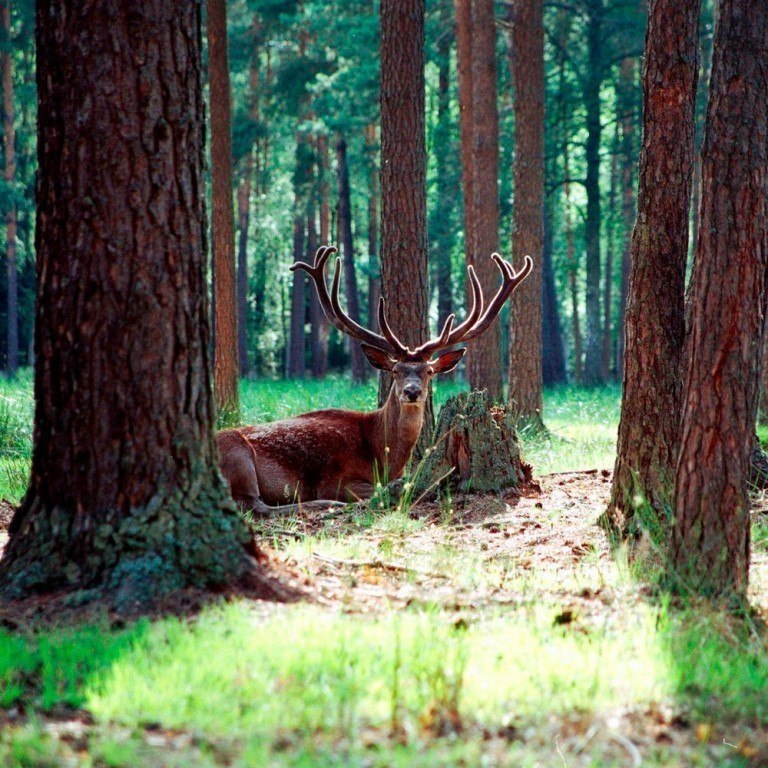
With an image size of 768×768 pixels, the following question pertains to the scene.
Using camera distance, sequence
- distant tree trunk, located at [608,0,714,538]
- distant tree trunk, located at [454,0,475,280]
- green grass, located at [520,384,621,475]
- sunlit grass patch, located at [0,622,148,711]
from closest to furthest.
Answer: sunlit grass patch, located at [0,622,148,711]
distant tree trunk, located at [608,0,714,538]
green grass, located at [520,384,621,475]
distant tree trunk, located at [454,0,475,280]

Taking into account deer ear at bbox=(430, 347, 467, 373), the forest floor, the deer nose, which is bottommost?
the forest floor

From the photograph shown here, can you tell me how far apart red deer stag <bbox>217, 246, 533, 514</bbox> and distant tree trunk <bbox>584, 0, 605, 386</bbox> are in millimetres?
19731

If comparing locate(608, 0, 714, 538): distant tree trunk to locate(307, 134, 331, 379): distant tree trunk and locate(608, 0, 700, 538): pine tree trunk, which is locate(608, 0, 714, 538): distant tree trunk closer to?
locate(608, 0, 700, 538): pine tree trunk

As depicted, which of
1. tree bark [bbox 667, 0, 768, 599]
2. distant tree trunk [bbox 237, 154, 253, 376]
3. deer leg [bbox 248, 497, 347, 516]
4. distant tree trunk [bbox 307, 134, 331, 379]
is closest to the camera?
tree bark [bbox 667, 0, 768, 599]

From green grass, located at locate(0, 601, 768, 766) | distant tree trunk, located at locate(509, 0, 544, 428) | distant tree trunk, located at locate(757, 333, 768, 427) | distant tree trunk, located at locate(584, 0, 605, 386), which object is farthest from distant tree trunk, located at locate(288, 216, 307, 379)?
green grass, located at locate(0, 601, 768, 766)

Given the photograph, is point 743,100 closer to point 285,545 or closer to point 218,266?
point 285,545

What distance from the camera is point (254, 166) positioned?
40906 millimetres

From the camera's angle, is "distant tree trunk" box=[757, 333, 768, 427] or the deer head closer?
the deer head

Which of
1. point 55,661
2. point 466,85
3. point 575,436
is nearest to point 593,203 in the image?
point 466,85

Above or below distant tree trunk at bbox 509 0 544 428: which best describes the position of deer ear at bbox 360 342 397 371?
below

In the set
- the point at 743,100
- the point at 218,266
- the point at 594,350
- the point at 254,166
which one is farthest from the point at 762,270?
the point at 254,166

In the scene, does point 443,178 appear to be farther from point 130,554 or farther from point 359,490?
point 130,554

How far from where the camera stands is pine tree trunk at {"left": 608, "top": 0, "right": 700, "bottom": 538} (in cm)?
712

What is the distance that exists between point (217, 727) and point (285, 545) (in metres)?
3.33
